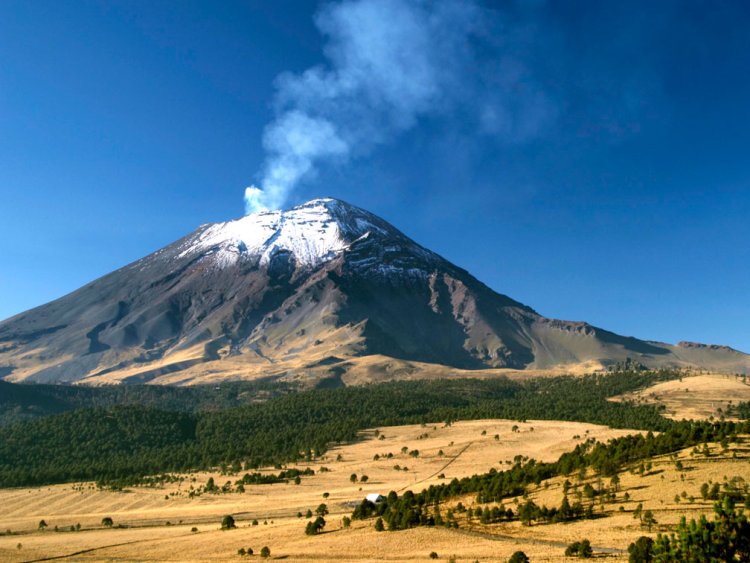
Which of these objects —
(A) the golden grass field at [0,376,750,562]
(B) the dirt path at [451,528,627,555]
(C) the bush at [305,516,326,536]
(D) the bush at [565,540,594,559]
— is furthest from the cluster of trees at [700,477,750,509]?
(C) the bush at [305,516,326,536]

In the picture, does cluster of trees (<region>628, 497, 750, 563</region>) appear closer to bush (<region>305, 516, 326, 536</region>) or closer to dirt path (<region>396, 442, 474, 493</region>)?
bush (<region>305, 516, 326, 536</region>)

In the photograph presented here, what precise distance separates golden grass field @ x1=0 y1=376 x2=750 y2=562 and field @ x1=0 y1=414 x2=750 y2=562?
238 mm

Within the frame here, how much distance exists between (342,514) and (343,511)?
5.41m

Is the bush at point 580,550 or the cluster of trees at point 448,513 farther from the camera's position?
the cluster of trees at point 448,513

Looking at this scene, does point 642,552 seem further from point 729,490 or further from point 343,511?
point 343,511

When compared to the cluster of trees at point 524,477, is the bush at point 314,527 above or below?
below

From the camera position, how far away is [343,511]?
3644 inches

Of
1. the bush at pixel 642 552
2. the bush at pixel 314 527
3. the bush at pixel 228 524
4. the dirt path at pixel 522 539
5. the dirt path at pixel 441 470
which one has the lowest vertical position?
the dirt path at pixel 441 470

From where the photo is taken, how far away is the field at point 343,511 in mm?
57906

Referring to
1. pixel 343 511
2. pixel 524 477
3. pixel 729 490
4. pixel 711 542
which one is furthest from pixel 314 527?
pixel 711 542

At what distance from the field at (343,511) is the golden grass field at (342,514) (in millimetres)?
238

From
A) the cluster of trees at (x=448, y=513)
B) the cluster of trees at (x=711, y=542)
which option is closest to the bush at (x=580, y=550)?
the cluster of trees at (x=711, y=542)

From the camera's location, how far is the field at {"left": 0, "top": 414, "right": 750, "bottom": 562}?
5791 centimetres

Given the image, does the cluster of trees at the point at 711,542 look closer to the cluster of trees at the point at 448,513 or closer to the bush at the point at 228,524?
the cluster of trees at the point at 448,513
